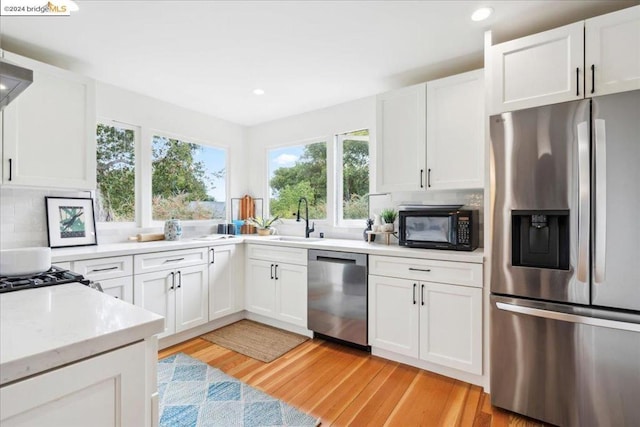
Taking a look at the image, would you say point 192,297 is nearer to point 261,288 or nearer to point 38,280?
point 261,288

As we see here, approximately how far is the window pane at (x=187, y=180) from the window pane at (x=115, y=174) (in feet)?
0.76

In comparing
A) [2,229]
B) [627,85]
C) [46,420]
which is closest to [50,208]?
[2,229]

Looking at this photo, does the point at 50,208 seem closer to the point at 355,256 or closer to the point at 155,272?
the point at 155,272

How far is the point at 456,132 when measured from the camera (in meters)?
2.40

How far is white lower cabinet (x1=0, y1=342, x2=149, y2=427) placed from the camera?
2.20 feet

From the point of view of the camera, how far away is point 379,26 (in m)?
2.04

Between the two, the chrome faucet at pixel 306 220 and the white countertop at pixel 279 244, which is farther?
the chrome faucet at pixel 306 220

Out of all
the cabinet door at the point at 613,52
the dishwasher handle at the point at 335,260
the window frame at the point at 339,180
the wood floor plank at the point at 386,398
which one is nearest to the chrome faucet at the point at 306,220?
the window frame at the point at 339,180

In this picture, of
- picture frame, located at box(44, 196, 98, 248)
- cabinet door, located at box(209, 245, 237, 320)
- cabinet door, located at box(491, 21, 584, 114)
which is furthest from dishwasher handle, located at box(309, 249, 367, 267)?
picture frame, located at box(44, 196, 98, 248)

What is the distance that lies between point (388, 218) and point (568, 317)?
154cm

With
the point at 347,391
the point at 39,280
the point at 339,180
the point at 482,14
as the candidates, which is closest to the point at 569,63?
the point at 482,14

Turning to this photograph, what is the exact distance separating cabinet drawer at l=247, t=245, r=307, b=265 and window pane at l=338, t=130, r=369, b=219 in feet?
2.67

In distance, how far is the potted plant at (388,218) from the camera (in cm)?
290

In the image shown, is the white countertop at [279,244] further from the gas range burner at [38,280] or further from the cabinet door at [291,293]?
the gas range burner at [38,280]
